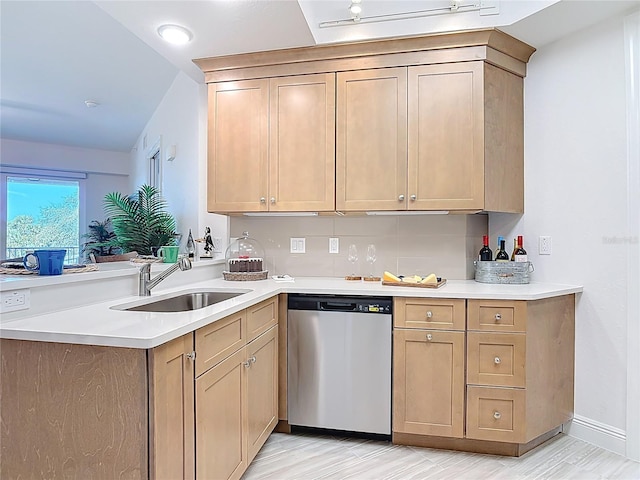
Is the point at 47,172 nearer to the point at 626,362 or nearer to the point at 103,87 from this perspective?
the point at 103,87

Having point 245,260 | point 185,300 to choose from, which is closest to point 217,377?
point 185,300

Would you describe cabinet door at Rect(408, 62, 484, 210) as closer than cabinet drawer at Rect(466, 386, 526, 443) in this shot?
No

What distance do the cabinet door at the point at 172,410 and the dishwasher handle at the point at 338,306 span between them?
3.51ft

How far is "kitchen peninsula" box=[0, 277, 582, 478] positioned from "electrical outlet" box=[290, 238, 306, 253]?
265mm

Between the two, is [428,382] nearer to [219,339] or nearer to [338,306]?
[338,306]

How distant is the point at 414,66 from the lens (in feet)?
8.48

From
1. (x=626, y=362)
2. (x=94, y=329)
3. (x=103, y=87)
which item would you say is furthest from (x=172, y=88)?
(x=626, y=362)

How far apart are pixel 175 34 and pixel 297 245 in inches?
62.5

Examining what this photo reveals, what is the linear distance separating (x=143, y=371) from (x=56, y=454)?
45cm

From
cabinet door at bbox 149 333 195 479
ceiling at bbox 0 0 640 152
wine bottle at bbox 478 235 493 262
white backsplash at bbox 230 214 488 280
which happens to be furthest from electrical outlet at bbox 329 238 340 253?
cabinet door at bbox 149 333 195 479

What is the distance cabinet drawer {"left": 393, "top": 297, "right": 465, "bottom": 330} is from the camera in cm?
230

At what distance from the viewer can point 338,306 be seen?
244 cm

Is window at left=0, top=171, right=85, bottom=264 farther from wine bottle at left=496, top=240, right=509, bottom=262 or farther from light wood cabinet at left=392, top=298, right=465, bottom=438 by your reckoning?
wine bottle at left=496, top=240, right=509, bottom=262

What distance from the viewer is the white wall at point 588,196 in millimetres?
2324
